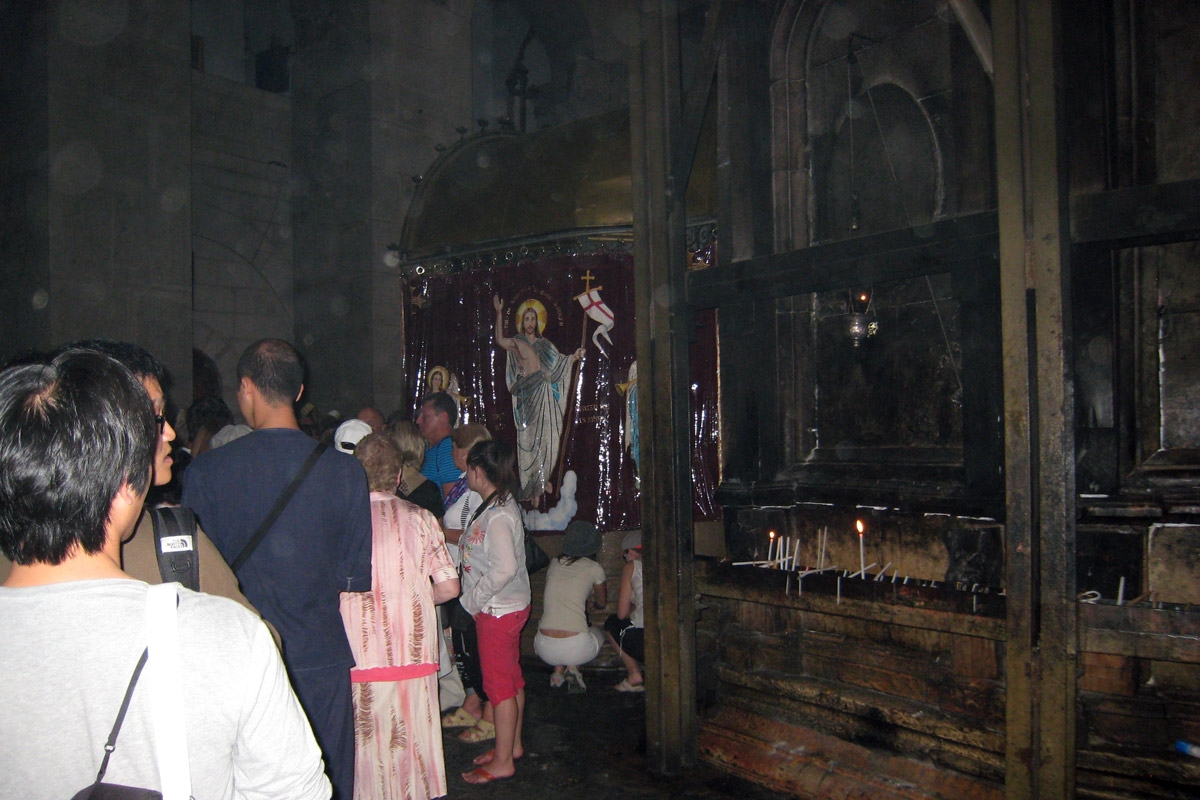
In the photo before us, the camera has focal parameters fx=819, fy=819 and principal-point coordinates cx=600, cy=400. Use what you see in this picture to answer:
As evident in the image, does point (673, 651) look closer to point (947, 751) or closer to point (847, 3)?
point (947, 751)

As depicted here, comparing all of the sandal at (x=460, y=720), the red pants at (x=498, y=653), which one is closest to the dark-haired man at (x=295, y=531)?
the red pants at (x=498, y=653)

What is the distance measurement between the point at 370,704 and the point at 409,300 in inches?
204

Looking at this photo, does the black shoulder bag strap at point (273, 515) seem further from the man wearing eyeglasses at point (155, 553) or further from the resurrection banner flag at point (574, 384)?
the resurrection banner flag at point (574, 384)

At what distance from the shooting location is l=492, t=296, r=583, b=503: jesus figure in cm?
712

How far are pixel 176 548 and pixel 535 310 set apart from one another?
5.55 meters

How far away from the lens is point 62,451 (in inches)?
53.8

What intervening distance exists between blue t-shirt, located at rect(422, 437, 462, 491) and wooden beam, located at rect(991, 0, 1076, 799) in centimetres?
434

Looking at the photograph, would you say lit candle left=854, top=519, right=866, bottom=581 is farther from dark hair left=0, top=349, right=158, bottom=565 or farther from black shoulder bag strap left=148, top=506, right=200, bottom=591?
dark hair left=0, top=349, right=158, bottom=565

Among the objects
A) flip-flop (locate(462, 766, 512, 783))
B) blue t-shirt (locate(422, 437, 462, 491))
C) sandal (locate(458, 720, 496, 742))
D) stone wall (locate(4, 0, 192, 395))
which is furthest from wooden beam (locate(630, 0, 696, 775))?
stone wall (locate(4, 0, 192, 395))

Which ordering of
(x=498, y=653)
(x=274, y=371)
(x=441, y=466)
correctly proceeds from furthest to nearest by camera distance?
1. (x=441, y=466)
2. (x=498, y=653)
3. (x=274, y=371)

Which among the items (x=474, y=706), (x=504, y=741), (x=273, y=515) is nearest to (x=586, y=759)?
(x=504, y=741)

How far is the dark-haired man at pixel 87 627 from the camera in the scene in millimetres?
1346

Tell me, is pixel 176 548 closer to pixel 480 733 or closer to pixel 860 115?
pixel 480 733

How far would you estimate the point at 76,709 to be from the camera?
4.42 ft
